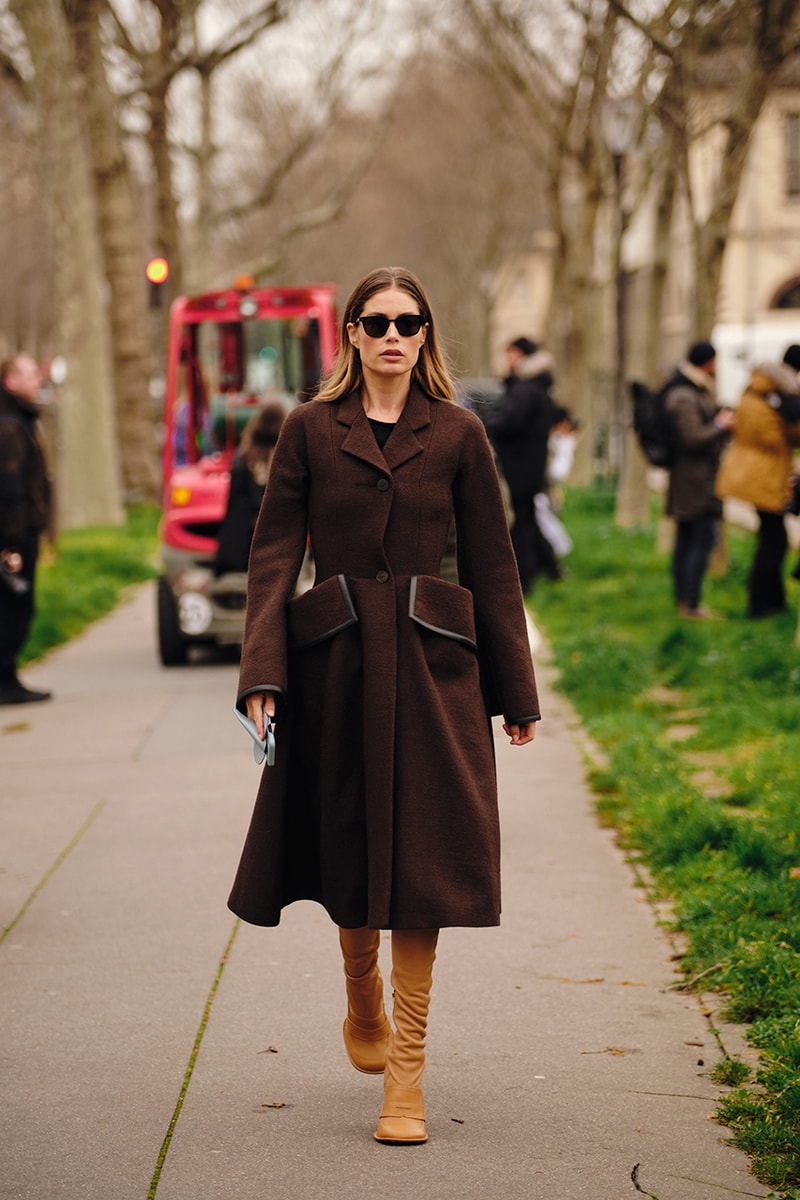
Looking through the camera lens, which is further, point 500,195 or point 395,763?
point 500,195

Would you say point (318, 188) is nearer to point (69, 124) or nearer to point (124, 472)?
point (124, 472)

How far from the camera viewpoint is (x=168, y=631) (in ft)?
38.7

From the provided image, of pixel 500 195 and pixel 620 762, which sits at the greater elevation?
pixel 500 195

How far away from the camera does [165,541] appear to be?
1183 centimetres

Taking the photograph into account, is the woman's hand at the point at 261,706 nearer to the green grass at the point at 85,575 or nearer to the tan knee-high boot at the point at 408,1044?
the tan knee-high boot at the point at 408,1044

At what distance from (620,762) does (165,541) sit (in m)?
4.76

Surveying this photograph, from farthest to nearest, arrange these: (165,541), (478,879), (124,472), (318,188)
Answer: (318,188) → (124,472) → (165,541) → (478,879)

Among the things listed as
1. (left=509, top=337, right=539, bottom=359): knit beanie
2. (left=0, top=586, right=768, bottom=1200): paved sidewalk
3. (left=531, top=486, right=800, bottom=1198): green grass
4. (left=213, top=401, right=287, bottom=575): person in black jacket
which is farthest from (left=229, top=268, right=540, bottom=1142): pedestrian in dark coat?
(left=509, top=337, right=539, bottom=359): knit beanie

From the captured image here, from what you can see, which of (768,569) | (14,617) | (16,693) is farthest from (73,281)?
(768,569)

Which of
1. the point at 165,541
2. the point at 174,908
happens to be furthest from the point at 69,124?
the point at 174,908

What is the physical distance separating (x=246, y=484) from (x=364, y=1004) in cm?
681

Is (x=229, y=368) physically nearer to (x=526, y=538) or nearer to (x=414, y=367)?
A: (x=526, y=538)

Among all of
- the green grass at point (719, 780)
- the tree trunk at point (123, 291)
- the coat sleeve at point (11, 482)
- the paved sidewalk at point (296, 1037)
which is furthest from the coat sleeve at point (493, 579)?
the tree trunk at point (123, 291)

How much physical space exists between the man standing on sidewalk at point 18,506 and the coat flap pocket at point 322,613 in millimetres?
6406
